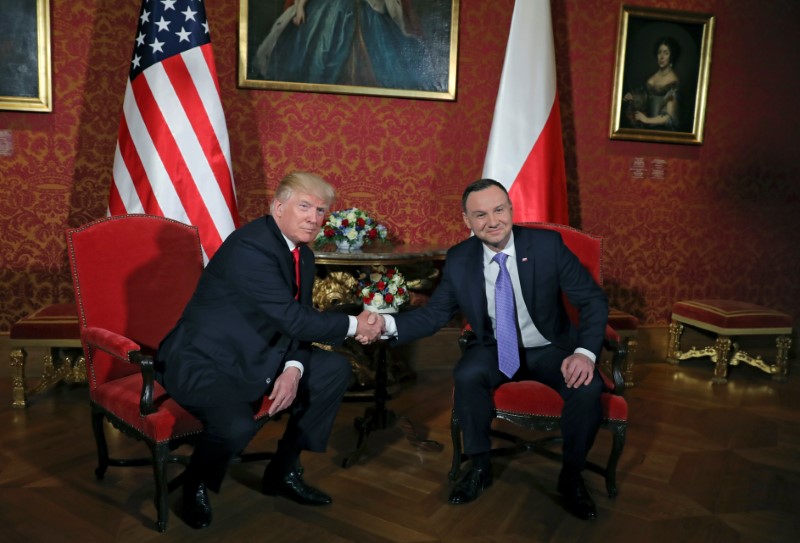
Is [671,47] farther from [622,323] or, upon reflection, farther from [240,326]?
[240,326]

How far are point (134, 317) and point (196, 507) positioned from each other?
829mm

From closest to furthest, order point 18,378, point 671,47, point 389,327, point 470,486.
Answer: point 470,486
point 389,327
point 18,378
point 671,47

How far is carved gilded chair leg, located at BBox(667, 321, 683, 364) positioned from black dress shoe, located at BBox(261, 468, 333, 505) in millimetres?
3459

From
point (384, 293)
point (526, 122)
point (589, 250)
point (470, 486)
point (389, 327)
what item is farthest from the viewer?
point (526, 122)

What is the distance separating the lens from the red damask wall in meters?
4.30

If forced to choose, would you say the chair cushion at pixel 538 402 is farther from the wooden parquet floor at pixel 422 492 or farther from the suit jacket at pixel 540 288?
the wooden parquet floor at pixel 422 492

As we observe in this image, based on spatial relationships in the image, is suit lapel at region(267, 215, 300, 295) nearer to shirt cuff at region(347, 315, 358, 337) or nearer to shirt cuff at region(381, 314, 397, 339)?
shirt cuff at region(347, 315, 358, 337)

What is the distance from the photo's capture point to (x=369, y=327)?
271 cm

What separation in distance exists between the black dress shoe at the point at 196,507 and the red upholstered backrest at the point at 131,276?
606 mm

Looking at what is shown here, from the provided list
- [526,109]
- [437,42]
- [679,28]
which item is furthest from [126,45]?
[679,28]

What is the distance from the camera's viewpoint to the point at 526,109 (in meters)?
4.30

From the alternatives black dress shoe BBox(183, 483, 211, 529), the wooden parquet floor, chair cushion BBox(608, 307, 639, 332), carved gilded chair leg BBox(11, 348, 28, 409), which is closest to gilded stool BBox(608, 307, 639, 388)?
chair cushion BBox(608, 307, 639, 332)

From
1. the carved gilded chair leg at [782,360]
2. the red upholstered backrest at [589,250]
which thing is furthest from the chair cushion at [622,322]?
the carved gilded chair leg at [782,360]

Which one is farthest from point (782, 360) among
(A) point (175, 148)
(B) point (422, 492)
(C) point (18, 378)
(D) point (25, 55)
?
(D) point (25, 55)
